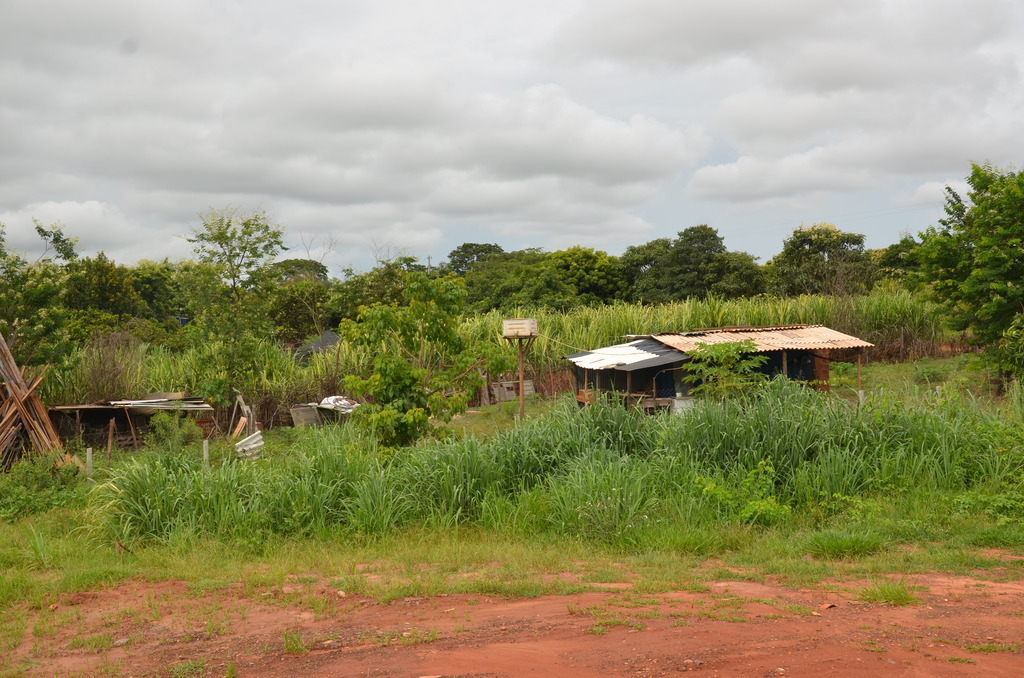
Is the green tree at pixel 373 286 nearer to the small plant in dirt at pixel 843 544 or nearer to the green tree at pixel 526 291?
the green tree at pixel 526 291

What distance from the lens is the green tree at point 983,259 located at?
16.0m

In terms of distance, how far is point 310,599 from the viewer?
5.61 m

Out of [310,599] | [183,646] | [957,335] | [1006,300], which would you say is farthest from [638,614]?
[957,335]

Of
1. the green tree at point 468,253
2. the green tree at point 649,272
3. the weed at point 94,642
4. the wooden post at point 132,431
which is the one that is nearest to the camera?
the weed at point 94,642

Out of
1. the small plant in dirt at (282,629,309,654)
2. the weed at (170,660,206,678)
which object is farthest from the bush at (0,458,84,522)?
the small plant in dirt at (282,629,309,654)

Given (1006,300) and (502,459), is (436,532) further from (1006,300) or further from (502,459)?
(1006,300)

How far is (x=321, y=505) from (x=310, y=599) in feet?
6.81

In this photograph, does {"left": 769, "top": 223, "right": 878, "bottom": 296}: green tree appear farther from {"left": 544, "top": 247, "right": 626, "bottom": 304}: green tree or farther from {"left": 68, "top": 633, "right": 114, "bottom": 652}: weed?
{"left": 68, "top": 633, "right": 114, "bottom": 652}: weed

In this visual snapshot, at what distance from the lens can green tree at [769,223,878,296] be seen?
33094mm

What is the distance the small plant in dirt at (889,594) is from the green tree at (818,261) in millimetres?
27782

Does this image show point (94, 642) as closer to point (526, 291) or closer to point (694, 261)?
point (526, 291)

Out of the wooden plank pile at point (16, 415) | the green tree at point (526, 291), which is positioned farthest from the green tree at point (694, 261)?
the wooden plank pile at point (16, 415)

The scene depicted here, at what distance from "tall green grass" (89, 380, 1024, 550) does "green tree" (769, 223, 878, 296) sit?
24.5m

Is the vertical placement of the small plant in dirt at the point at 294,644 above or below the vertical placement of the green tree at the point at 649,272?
below
